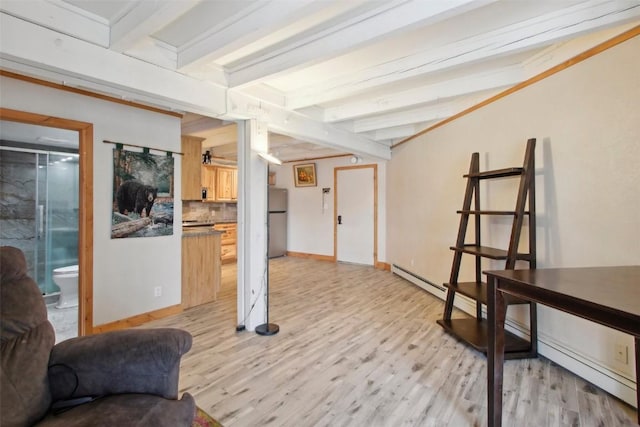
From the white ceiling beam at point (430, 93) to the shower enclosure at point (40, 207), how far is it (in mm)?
3982

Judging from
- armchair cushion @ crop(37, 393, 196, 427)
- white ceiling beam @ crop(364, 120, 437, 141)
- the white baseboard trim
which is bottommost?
the white baseboard trim

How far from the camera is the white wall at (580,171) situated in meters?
1.93

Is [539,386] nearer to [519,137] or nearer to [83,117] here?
[519,137]

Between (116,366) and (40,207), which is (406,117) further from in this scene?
(40,207)

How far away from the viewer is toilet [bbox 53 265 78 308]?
A: 371cm

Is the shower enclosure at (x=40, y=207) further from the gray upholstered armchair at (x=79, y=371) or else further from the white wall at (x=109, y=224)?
the gray upholstered armchair at (x=79, y=371)

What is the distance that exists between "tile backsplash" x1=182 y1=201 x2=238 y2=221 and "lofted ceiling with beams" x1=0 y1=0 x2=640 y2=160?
3.90 m

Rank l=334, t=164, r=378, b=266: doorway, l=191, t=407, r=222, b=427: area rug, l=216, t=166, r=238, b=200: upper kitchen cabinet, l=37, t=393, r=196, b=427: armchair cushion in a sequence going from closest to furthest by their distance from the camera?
l=37, t=393, r=196, b=427: armchair cushion, l=191, t=407, r=222, b=427: area rug, l=334, t=164, r=378, b=266: doorway, l=216, t=166, r=238, b=200: upper kitchen cabinet

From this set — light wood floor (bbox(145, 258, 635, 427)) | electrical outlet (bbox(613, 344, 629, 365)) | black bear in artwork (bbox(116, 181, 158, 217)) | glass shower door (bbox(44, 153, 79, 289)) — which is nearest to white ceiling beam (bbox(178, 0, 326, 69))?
black bear in artwork (bbox(116, 181, 158, 217))

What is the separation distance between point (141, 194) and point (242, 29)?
205 centimetres

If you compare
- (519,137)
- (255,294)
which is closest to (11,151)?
(255,294)

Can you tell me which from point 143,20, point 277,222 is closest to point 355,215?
point 277,222

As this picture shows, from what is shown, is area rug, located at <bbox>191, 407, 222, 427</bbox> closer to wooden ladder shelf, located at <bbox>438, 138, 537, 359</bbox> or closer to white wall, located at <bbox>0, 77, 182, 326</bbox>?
white wall, located at <bbox>0, 77, 182, 326</bbox>

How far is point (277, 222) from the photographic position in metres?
7.15
